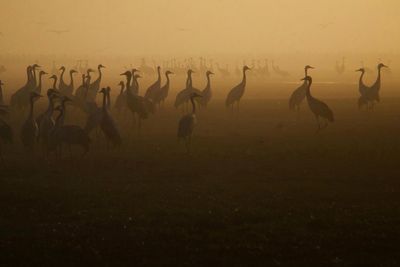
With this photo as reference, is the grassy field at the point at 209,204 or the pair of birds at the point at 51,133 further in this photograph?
the pair of birds at the point at 51,133

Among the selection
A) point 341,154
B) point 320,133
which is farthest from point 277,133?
point 341,154

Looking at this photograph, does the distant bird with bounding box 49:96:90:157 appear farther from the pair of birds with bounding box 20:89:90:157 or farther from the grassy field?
the grassy field

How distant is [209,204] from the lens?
1300cm

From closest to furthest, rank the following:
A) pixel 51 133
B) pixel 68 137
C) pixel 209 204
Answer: pixel 209 204
pixel 68 137
pixel 51 133

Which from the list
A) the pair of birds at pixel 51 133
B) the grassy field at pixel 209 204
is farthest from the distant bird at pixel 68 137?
the grassy field at pixel 209 204

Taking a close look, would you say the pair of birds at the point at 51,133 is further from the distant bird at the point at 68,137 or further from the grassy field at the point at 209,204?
the grassy field at the point at 209,204

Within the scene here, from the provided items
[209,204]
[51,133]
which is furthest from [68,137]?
[209,204]

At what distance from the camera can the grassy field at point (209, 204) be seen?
1009 centimetres

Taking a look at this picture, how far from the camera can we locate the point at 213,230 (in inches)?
443

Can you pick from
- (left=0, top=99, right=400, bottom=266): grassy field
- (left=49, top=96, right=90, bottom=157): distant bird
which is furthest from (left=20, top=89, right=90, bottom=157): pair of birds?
(left=0, top=99, right=400, bottom=266): grassy field

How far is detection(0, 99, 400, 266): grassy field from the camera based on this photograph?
1009 cm

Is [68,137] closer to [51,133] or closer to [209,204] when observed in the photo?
[51,133]

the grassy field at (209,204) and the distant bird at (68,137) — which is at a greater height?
the distant bird at (68,137)

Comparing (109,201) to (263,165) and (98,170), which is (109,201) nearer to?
(98,170)
